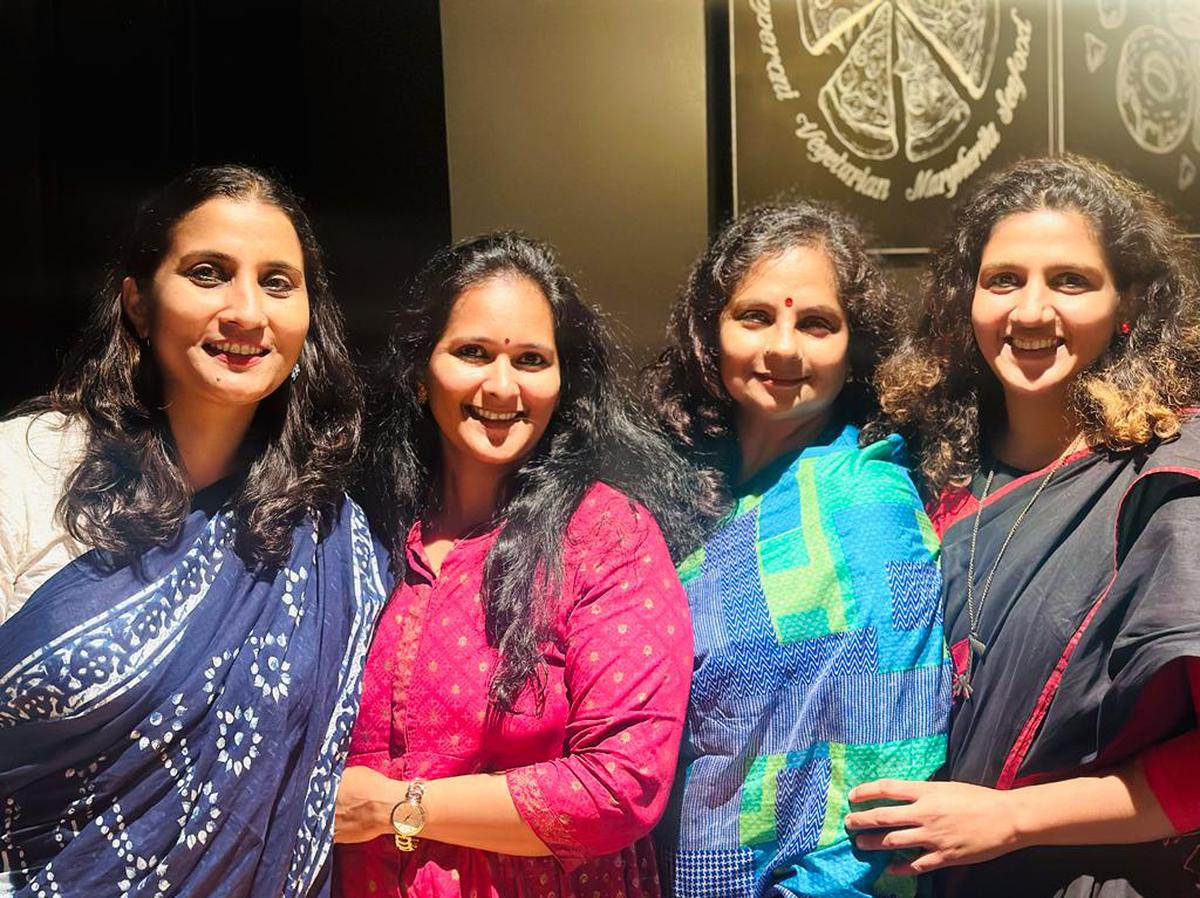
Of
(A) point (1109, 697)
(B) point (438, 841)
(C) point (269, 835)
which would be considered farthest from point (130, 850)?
(A) point (1109, 697)

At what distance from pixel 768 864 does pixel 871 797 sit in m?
0.16

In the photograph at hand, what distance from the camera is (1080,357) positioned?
1.53 meters

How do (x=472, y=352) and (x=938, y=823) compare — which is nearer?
(x=938, y=823)

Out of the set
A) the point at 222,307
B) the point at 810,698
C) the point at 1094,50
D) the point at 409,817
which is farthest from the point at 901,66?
the point at 409,817

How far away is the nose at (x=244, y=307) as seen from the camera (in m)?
1.38

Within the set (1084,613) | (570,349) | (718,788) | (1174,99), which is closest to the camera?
(1084,613)

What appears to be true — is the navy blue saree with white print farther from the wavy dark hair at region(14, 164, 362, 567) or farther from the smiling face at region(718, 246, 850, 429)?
the smiling face at region(718, 246, 850, 429)

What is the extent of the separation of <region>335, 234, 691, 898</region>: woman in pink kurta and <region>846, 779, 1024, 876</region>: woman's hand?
256 mm

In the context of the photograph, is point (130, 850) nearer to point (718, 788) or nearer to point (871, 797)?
point (718, 788)

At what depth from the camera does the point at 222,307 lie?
138 centimetres

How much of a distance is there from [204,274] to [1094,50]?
1.44 meters

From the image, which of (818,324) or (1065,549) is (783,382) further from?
(1065,549)

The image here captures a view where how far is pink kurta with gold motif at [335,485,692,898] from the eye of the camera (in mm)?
1349

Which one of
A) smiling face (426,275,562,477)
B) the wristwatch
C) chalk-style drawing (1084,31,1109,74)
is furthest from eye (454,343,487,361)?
chalk-style drawing (1084,31,1109,74)
